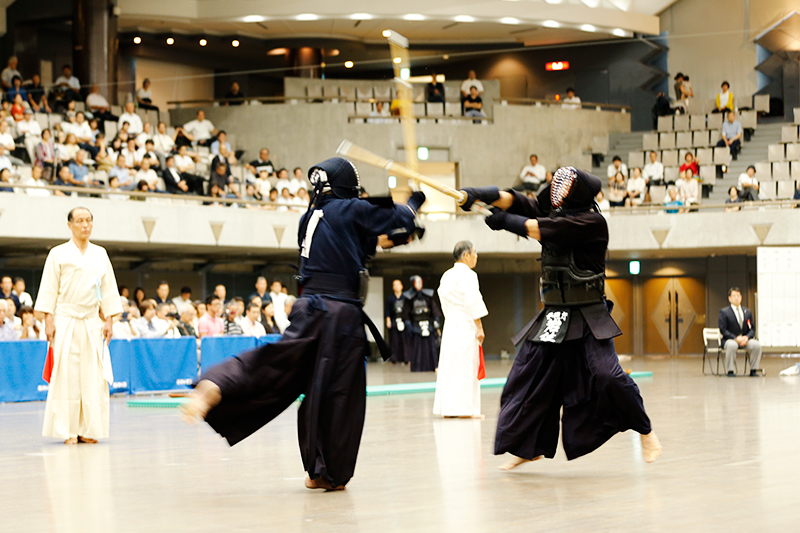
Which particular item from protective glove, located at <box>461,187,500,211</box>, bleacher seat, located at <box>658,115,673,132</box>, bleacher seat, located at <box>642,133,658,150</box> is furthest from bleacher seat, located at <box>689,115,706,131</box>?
protective glove, located at <box>461,187,500,211</box>

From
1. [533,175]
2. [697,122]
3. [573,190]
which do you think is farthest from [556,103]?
[573,190]

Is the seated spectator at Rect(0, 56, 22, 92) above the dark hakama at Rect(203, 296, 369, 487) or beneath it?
above

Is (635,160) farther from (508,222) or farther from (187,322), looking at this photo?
(508,222)

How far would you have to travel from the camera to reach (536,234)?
19.0ft

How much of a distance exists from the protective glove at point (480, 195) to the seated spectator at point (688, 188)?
18.1 meters

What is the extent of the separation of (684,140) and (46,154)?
16.1 meters

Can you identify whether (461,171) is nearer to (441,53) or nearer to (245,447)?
(441,53)

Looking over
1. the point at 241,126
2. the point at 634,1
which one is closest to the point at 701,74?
the point at 634,1

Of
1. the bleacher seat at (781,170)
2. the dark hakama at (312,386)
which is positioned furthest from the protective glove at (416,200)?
the bleacher seat at (781,170)

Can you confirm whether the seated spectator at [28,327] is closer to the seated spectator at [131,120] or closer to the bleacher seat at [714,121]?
the seated spectator at [131,120]

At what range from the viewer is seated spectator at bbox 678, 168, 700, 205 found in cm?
2298

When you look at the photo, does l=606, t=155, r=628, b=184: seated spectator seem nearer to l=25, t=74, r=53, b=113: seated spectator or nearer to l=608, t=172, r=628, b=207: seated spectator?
l=608, t=172, r=628, b=207: seated spectator

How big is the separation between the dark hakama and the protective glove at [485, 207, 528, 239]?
3.38 ft

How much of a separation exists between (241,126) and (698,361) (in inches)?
510
